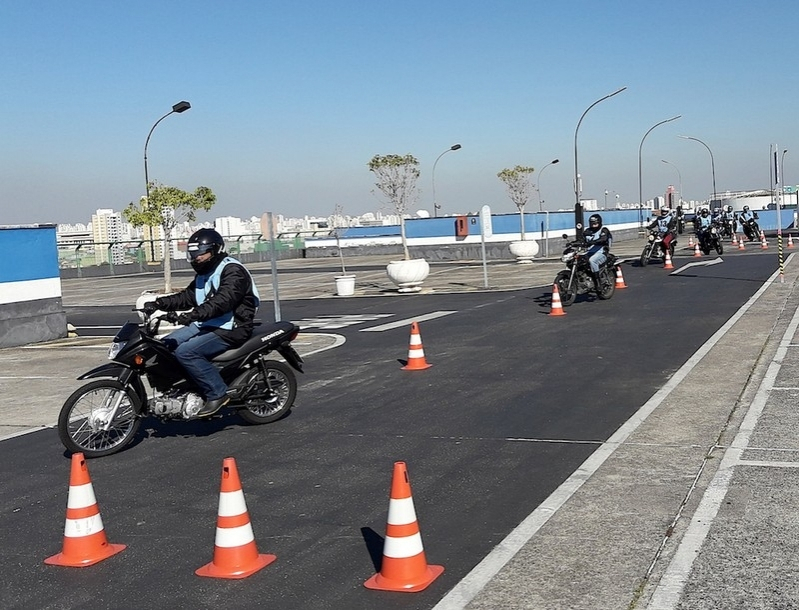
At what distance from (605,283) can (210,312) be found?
13.0 m

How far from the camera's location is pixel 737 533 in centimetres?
537

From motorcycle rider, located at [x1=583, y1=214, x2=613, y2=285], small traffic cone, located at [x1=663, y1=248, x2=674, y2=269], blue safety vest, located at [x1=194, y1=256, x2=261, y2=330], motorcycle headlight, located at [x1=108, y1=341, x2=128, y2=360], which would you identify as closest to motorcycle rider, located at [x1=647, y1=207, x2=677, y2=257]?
small traffic cone, located at [x1=663, y1=248, x2=674, y2=269]

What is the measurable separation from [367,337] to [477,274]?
685 inches

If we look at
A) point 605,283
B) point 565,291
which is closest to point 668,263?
point 605,283

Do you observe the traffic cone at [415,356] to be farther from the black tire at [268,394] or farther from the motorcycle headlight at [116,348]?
the motorcycle headlight at [116,348]

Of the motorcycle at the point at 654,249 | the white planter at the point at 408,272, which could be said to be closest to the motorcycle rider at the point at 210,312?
the white planter at the point at 408,272

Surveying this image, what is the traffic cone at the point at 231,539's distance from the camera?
517 cm

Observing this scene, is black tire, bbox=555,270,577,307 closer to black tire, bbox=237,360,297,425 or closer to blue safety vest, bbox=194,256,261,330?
black tire, bbox=237,360,297,425

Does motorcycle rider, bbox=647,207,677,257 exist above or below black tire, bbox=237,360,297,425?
above

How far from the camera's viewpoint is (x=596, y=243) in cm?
1952

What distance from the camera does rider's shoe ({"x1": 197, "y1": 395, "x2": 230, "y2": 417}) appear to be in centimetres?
834

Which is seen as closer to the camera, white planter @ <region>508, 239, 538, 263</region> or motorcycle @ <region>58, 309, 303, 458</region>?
motorcycle @ <region>58, 309, 303, 458</region>

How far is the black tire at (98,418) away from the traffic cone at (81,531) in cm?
241

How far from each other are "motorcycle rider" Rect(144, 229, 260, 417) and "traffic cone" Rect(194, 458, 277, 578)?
10.5 feet
